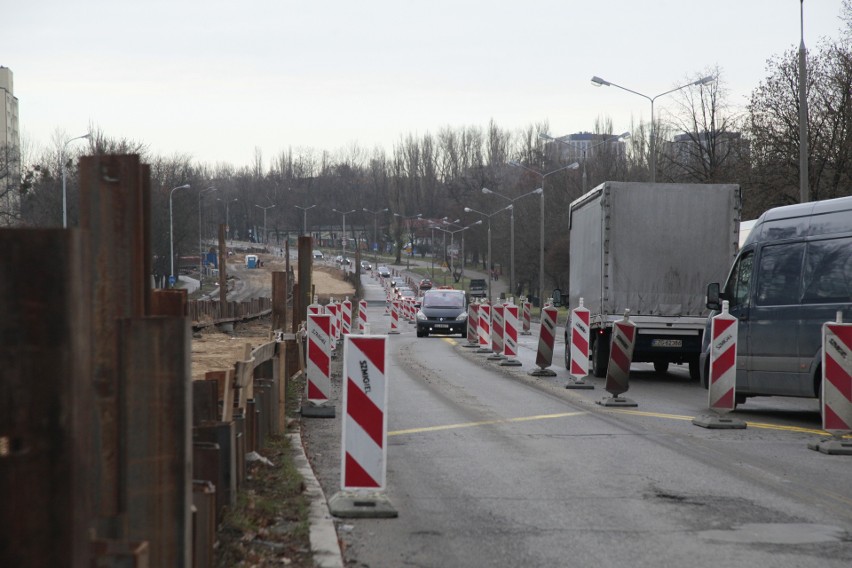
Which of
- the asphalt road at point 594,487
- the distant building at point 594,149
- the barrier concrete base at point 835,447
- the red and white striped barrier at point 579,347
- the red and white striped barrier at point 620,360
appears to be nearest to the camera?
the asphalt road at point 594,487

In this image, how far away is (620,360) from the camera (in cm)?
1527

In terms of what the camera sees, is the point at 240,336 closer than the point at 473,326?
No

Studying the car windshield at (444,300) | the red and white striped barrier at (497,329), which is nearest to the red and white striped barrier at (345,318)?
the red and white striped barrier at (497,329)

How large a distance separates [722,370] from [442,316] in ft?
89.6

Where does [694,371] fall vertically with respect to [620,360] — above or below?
below

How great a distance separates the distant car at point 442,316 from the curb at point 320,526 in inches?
1208

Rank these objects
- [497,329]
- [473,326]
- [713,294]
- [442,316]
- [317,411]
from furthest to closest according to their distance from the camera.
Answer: [442,316] < [473,326] < [497,329] < [713,294] < [317,411]

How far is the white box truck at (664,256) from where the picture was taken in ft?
65.4

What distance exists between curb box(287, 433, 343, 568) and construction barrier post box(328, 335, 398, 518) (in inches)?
9.1

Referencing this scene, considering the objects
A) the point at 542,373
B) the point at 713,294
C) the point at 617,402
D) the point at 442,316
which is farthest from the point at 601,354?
the point at 442,316

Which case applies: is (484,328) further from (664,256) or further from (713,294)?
(713,294)

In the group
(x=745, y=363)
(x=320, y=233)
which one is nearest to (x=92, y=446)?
(x=745, y=363)

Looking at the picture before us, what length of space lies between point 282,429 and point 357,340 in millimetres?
3925

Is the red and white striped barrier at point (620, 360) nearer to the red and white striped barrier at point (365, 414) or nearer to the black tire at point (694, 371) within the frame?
the black tire at point (694, 371)
